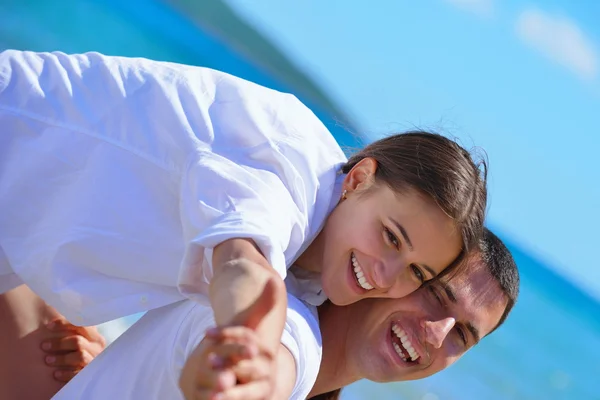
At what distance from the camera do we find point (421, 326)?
173cm

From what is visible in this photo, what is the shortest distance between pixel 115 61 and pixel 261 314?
2.42ft

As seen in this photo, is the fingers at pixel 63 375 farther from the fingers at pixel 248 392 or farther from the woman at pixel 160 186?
the fingers at pixel 248 392

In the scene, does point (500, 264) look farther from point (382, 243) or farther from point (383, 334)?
point (382, 243)

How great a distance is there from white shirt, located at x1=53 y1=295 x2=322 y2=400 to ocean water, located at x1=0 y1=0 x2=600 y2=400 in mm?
1823

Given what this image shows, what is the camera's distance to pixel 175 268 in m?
1.41

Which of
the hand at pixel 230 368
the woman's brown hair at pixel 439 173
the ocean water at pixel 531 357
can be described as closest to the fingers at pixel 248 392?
the hand at pixel 230 368

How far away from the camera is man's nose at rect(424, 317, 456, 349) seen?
1.70 metres

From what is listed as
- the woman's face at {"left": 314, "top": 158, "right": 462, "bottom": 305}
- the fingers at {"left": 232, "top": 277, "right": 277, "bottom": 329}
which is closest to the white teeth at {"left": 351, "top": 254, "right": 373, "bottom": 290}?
the woman's face at {"left": 314, "top": 158, "right": 462, "bottom": 305}

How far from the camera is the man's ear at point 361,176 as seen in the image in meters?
1.51

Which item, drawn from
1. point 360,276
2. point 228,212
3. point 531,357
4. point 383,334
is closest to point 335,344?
point 383,334

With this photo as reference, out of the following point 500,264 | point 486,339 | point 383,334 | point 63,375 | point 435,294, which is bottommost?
point 486,339

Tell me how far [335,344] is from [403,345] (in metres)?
0.15

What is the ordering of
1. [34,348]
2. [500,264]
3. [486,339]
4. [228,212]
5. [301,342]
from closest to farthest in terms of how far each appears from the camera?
[228,212], [301,342], [500,264], [34,348], [486,339]

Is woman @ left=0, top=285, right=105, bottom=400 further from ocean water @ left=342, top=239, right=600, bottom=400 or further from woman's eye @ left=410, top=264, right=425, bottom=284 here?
ocean water @ left=342, top=239, right=600, bottom=400
